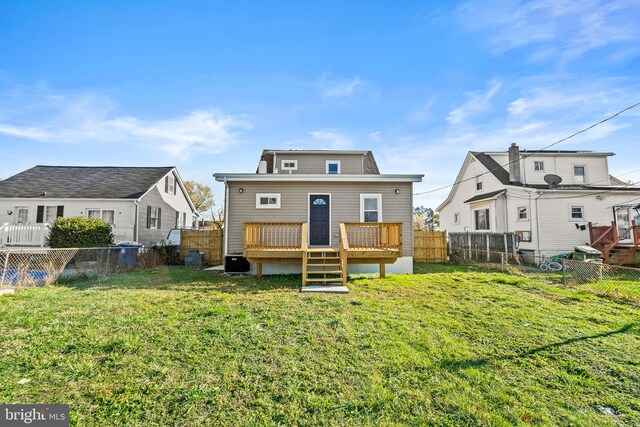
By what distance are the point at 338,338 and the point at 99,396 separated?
8.98ft

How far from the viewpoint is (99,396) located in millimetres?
2707

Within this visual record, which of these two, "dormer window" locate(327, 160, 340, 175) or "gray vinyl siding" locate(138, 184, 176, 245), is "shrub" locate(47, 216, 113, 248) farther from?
"dormer window" locate(327, 160, 340, 175)

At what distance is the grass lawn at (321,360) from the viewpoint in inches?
101

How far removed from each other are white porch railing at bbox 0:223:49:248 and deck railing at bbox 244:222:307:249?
11.6m

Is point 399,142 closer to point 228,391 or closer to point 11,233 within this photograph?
point 228,391

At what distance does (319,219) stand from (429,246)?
7250 mm

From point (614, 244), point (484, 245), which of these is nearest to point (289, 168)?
point (484, 245)

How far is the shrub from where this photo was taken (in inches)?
427

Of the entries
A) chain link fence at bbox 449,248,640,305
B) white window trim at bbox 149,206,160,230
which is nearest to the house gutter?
chain link fence at bbox 449,248,640,305

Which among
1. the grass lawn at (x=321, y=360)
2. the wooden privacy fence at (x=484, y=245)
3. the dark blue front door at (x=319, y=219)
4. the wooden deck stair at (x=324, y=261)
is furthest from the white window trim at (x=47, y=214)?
the wooden privacy fence at (x=484, y=245)

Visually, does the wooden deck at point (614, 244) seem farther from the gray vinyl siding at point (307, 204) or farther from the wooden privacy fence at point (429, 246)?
the gray vinyl siding at point (307, 204)

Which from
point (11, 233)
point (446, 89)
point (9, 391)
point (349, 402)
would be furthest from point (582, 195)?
point (11, 233)

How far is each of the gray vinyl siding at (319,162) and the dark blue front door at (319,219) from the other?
3944 mm

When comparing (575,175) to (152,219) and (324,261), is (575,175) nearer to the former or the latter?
(324,261)
